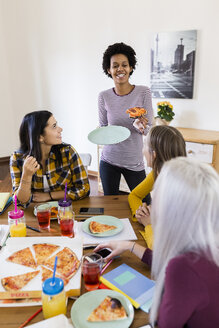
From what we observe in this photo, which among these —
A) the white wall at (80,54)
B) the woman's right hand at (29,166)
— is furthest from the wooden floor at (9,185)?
the woman's right hand at (29,166)

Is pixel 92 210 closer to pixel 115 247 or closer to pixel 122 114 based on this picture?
pixel 115 247

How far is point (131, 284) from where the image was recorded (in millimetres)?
938

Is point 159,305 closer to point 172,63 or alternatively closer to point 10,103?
point 172,63

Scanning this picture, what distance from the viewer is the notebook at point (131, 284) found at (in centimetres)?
87

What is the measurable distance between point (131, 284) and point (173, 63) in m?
2.78

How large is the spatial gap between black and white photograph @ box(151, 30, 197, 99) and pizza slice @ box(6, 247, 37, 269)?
2.64 metres

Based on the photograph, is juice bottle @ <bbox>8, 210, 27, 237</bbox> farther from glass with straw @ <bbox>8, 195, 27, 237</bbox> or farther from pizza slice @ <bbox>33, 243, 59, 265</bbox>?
pizza slice @ <bbox>33, 243, 59, 265</bbox>

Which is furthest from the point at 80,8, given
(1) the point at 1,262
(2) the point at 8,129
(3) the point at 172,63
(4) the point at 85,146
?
(1) the point at 1,262

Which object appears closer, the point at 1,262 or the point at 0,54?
the point at 1,262

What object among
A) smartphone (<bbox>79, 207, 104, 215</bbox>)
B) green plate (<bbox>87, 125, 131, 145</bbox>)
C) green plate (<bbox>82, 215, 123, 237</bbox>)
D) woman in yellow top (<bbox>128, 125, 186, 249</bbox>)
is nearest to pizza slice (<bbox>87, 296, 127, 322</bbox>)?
green plate (<bbox>82, 215, 123, 237</bbox>)

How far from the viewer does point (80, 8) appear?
12.5 ft

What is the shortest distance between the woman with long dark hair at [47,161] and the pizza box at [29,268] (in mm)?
528

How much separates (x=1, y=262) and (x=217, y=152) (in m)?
2.21

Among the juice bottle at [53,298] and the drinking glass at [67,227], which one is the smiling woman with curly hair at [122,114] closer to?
the drinking glass at [67,227]
